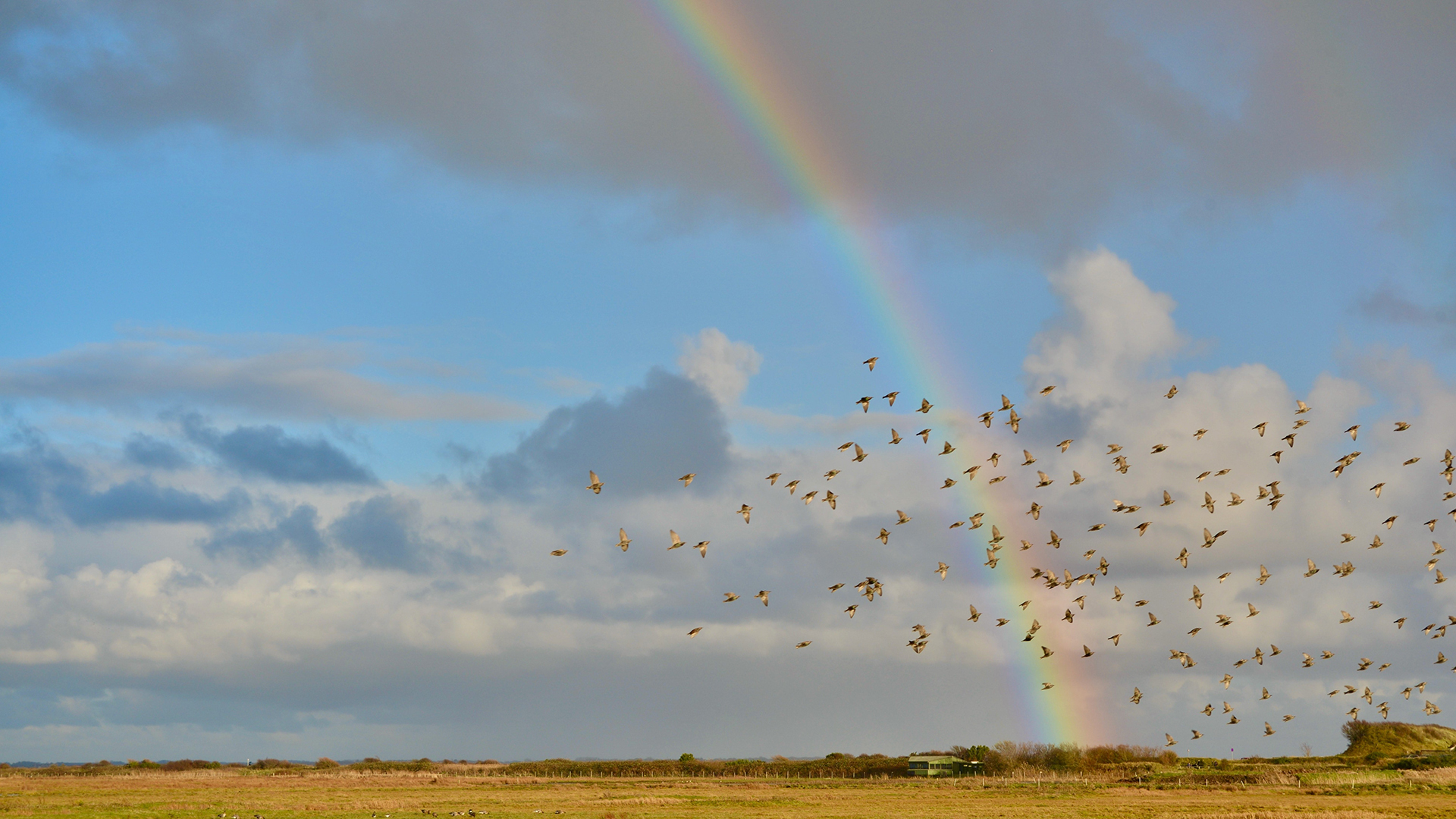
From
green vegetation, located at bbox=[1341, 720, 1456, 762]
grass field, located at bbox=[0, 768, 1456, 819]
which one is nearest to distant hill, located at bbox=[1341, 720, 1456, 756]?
green vegetation, located at bbox=[1341, 720, 1456, 762]

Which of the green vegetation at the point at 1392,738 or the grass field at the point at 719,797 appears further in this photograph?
the green vegetation at the point at 1392,738

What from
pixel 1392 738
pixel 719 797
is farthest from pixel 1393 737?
pixel 719 797

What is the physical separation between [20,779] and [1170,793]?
414 feet

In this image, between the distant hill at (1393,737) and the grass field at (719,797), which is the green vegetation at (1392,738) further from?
the grass field at (719,797)

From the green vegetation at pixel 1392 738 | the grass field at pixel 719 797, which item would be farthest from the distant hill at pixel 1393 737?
the grass field at pixel 719 797

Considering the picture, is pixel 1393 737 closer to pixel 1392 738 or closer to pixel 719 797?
pixel 1392 738

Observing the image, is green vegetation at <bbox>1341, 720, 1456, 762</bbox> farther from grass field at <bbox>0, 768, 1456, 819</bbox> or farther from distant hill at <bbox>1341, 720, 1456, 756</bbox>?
grass field at <bbox>0, 768, 1456, 819</bbox>

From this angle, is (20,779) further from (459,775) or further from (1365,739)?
(1365,739)

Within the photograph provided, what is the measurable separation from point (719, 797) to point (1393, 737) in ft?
373

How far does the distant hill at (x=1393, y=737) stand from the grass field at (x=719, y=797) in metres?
41.3

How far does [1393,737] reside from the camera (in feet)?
504

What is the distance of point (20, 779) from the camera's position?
12850cm

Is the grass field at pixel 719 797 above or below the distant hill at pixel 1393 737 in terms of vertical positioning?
Answer: below

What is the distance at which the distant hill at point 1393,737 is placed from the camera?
148m
